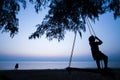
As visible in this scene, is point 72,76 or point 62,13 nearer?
point 62,13

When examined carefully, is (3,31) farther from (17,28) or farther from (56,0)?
(56,0)

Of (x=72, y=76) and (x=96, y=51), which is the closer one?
(x=96, y=51)

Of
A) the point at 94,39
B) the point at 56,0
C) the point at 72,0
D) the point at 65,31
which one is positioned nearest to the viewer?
the point at 94,39

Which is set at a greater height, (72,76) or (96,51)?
(96,51)

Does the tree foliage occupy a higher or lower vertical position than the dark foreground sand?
higher

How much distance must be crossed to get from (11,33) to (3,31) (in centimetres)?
46

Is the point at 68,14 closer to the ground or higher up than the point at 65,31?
higher up

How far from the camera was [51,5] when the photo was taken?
1139cm

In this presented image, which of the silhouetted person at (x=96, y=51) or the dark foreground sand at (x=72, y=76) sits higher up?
the silhouetted person at (x=96, y=51)

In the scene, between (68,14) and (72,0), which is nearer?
(72,0)

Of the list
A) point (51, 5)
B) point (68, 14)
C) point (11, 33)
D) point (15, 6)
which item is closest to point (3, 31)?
point (11, 33)

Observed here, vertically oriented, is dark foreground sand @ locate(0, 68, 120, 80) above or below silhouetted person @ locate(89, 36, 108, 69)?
below

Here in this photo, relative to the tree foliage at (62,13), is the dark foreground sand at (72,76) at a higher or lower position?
lower

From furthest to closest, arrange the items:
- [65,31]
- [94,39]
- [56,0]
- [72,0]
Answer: [65,31]
[56,0]
[72,0]
[94,39]
